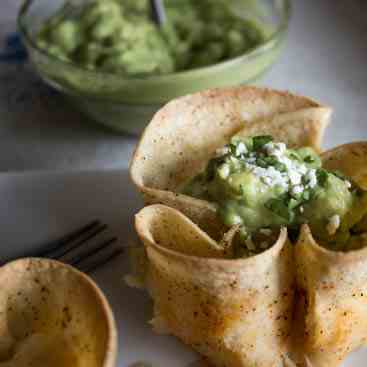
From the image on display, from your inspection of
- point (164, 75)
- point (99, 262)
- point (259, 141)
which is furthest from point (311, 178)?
point (164, 75)

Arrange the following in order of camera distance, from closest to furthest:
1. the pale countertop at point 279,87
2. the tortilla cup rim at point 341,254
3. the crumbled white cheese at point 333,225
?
the tortilla cup rim at point 341,254 → the crumbled white cheese at point 333,225 → the pale countertop at point 279,87

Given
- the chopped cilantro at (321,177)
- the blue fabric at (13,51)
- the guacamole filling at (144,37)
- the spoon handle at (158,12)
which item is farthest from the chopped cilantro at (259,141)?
the blue fabric at (13,51)

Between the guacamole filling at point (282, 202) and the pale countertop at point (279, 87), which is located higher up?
the guacamole filling at point (282, 202)

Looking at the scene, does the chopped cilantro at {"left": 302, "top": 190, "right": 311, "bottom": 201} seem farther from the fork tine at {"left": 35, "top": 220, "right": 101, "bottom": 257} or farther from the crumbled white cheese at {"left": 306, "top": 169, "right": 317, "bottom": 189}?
the fork tine at {"left": 35, "top": 220, "right": 101, "bottom": 257}

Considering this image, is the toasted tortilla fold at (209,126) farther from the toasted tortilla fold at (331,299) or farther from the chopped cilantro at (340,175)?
the toasted tortilla fold at (331,299)

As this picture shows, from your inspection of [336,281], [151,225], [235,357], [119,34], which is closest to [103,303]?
[151,225]

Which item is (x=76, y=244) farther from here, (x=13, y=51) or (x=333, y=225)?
(x=13, y=51)
